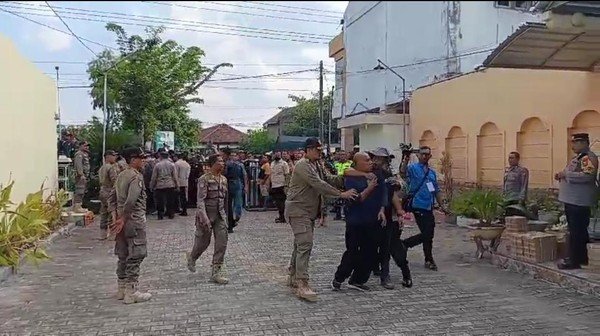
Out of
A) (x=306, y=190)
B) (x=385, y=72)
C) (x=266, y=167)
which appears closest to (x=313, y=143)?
(x=306, y=190)

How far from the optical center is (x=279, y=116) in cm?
5831

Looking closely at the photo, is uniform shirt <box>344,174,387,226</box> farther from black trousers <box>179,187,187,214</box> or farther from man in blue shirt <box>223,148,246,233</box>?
black trousers <box>179,187,187,214</box>

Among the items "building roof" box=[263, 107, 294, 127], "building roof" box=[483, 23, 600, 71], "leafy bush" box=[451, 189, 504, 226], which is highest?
"building roof" box=[263, 107, 294, 127]

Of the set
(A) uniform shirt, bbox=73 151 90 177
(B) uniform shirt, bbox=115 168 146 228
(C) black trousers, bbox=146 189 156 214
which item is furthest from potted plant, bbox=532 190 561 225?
(A) uniform shirt, bbox=73 151 90 177

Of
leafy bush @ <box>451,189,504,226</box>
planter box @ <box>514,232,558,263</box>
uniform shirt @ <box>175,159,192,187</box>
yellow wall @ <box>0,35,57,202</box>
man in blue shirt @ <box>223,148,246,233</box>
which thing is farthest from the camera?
uniform shirt @ <box>175,159,192,187</box>

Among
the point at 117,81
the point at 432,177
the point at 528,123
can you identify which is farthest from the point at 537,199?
the point at 117,81

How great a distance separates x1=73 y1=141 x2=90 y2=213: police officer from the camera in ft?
47.7

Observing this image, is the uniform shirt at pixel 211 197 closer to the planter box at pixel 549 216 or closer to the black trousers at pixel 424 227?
the black trousers at pixel 424 227

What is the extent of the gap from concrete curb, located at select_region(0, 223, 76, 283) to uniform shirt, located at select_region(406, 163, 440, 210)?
5.14 m

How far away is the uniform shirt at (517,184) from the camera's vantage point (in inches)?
401

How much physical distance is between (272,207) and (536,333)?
12.6 m

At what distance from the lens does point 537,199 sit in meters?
11.1

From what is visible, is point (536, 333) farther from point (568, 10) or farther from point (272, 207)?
point (272, 207)

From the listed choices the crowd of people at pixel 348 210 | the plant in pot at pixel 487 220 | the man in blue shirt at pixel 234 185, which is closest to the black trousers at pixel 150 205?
the man in blue shirt at pixel 234 185
